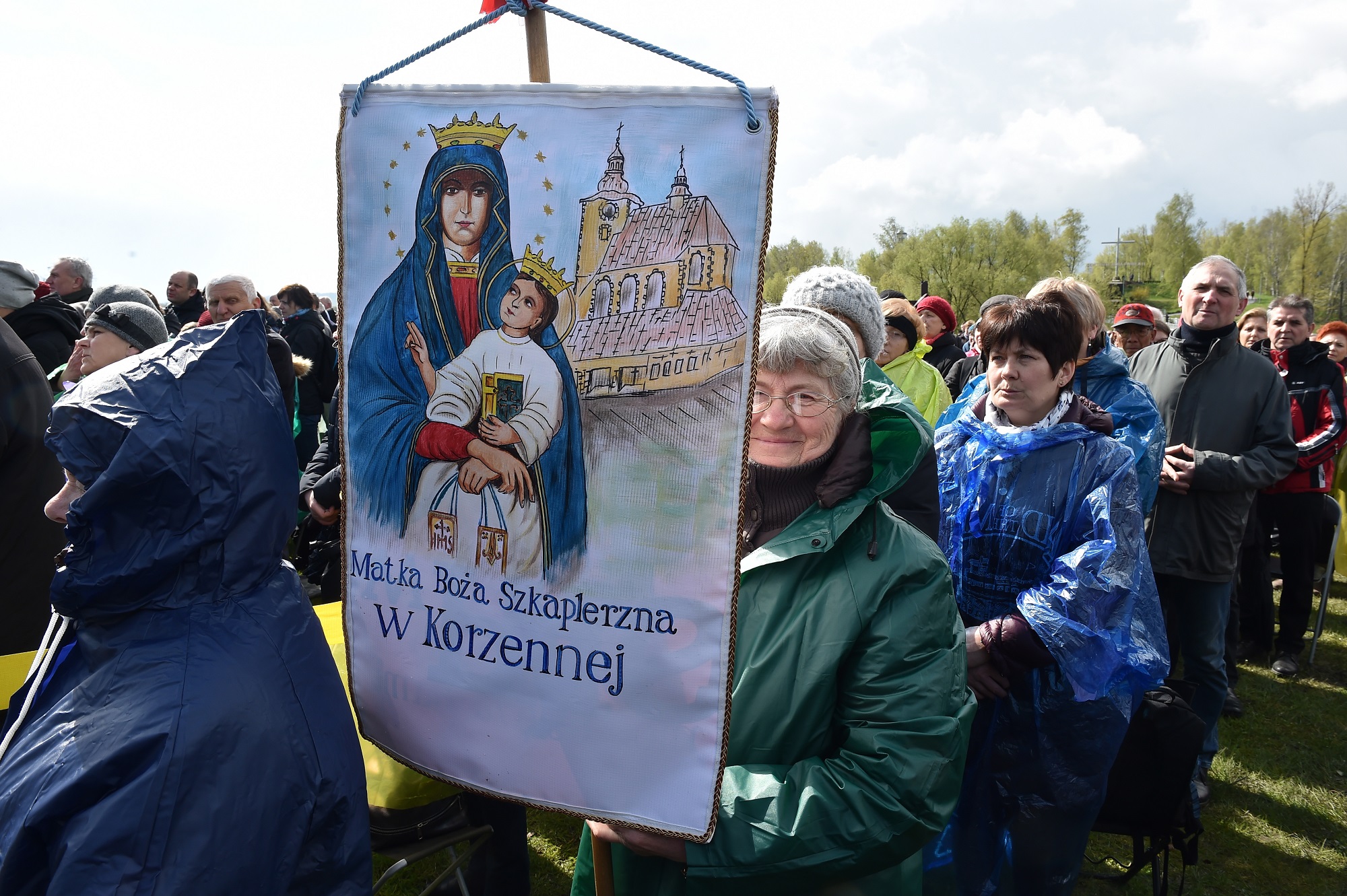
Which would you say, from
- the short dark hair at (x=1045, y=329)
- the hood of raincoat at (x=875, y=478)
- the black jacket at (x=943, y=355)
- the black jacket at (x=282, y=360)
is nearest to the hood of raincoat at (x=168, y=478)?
the hood of raincoat at (x=875, y=478)

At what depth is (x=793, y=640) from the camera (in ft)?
4.48

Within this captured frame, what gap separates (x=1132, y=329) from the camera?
182 inches

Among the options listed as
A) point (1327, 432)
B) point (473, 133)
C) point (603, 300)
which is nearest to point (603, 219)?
point (603, 300)

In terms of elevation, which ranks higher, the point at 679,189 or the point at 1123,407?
the point at 679,189

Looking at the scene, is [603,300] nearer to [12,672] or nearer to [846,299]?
[846,299]

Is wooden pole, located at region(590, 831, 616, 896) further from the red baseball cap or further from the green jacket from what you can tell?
the red baseball cap

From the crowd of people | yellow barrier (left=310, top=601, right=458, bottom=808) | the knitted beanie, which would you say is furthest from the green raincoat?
yellow barrier (left=310, top=601, right=458, bottom=808)

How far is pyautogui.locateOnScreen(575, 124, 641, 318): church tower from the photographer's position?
3.96 ft

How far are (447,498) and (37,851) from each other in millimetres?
730

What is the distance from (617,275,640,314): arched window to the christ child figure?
4.1 inches

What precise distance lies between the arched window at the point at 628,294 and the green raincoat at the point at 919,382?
8.27ft

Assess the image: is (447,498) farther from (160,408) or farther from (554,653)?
(160,408)

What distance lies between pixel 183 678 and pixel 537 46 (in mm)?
1072

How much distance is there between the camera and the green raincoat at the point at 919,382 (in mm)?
3595
